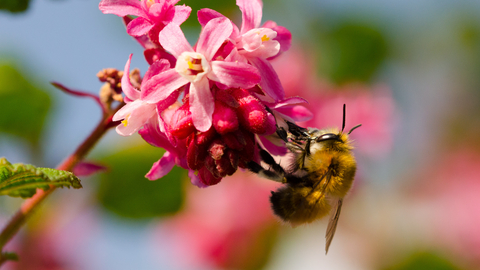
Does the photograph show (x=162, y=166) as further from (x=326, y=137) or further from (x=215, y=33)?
(x=326, y=137)

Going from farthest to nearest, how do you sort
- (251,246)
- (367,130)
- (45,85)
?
(251,246), (367,130), (45,85)

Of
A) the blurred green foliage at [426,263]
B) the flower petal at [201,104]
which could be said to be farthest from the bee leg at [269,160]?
the blurred green foliage at [426,263]

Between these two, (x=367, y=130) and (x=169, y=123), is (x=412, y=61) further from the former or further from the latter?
(x=169, y=123)

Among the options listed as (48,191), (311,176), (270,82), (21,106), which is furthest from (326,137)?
(21,106)

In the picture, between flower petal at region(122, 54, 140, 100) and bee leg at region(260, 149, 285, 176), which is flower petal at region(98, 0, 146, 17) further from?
bee leg at region(260, 149, 285, 176)

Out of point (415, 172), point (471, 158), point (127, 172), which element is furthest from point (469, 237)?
point (127, 172)

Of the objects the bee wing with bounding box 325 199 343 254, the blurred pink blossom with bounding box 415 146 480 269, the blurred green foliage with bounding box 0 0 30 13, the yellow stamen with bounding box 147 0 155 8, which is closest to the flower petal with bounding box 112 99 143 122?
the yellow stamen with bounding box 147 0 155 8
